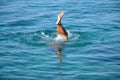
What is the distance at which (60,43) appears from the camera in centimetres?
1344

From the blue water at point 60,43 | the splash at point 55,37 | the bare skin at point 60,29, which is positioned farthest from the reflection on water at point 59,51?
the bare skin at point 60,29

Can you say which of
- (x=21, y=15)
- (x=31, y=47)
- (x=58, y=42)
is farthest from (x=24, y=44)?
(x=21, y=15)

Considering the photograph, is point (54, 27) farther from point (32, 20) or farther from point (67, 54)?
point (67, 54)

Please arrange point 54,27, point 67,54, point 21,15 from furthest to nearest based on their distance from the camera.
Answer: point 21,15 < point 54,27 < point 67,54

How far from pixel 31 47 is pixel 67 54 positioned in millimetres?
1635

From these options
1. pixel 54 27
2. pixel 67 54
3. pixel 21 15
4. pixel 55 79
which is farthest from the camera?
pixel 21 15

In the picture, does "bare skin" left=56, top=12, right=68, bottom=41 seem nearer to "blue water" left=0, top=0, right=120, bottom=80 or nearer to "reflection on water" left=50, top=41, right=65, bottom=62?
"reflection on water" left=50, top=41, right=65, bottom=62

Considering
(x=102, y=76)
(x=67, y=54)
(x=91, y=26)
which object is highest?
(x=91, y=26)

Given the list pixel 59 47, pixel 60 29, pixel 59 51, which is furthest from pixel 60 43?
pixel 60 29

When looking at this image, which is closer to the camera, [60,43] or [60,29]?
[60,29]

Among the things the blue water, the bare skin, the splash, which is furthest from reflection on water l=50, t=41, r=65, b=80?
the bare skin

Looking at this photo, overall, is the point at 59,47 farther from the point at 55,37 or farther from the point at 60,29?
the point at 55,37

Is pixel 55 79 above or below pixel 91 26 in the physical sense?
below

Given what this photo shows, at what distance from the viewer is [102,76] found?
11.0 m
